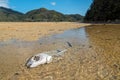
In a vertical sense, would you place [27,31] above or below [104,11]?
below

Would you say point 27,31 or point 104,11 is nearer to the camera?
point 27,31

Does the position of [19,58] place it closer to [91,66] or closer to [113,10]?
[91,66]

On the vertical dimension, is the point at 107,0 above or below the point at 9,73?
above

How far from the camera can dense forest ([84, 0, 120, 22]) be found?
4906cm

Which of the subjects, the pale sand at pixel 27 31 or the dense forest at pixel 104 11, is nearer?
the pale sand at pixel 27 31

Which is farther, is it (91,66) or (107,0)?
(107,0)

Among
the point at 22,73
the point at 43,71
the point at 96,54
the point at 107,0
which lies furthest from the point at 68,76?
the point at 107,0

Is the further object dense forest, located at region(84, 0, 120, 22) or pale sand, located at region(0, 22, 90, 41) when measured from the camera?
dense forest, located at region(84, 0, 120, 22)

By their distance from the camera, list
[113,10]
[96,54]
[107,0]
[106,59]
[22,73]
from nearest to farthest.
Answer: [22,73] < [106,59] < [96,54] < [113,10] < [107,0]

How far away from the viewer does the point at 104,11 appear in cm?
5416

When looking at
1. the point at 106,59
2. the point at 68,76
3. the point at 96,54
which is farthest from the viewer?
the point at 96,54

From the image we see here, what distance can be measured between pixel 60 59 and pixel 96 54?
1.58m

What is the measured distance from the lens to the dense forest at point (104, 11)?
49062 mm

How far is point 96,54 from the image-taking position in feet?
27.9
